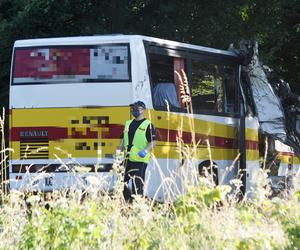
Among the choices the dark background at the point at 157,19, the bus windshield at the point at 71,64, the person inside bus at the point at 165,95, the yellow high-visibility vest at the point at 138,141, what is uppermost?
the dark background at the point at 157,19

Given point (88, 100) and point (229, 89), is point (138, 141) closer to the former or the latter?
point (88, 100)

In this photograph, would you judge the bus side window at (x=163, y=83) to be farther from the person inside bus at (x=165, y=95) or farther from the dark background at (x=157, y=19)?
the dark background at (x=157, y=19)

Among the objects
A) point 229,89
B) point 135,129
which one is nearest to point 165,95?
point 135,129

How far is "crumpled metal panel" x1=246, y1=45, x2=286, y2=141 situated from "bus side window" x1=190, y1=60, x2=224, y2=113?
2.59 feet

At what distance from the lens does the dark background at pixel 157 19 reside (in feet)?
48.5

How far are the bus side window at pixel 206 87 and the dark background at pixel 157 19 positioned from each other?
4271 mm

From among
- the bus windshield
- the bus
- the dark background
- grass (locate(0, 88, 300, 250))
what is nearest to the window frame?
the bus

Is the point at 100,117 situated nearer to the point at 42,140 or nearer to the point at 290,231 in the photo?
the point at 42,140

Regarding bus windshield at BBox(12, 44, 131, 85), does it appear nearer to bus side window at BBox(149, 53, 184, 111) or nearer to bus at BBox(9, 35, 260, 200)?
bus at BBox(9, 35, 260, 200)

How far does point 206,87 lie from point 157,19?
4.87 meters

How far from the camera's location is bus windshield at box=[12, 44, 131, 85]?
9492 mm

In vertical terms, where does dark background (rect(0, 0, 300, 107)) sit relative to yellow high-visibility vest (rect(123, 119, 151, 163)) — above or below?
above

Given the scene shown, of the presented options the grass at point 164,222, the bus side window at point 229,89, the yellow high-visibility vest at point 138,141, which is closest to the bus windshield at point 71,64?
the yellow high-visibility vest at point 138,141

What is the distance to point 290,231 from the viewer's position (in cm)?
445
